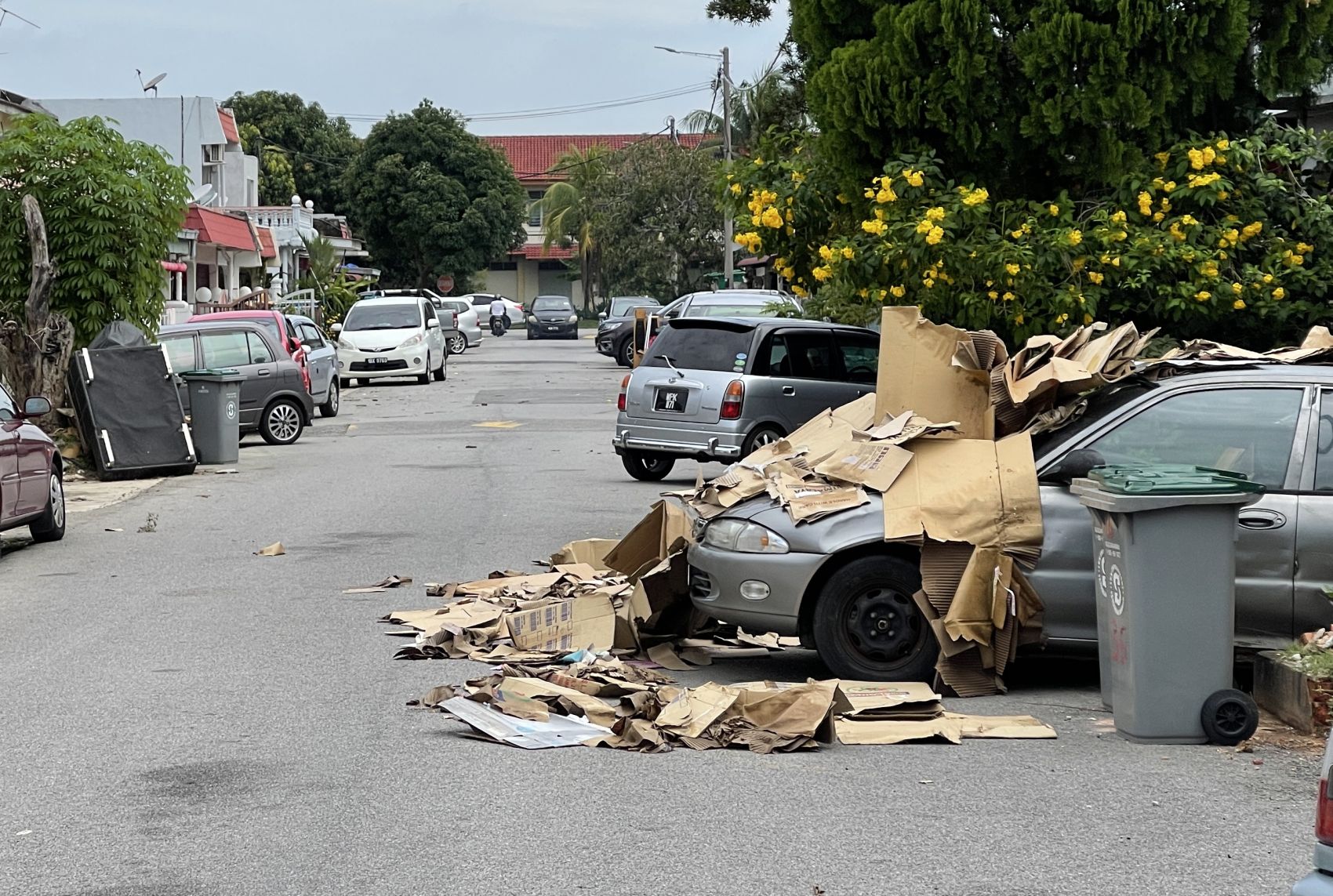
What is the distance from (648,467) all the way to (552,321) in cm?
4740

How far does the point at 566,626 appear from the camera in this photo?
898 cm

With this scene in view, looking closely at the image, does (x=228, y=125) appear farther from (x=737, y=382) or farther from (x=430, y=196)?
(x=737, y=382)

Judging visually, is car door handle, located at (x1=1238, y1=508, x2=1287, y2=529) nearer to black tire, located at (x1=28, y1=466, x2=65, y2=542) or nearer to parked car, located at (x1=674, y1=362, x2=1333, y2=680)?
parked car, located at (x1=674, y1=362, x2=1333, y2=680)

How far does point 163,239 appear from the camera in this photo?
70.1 ft

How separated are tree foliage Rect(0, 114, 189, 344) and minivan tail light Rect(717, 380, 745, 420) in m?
8.49

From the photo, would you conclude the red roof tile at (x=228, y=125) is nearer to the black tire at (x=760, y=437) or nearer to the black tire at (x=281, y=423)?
the black tire at (x=281, y=423)

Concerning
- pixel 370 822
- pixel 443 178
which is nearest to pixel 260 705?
pixel 370 822

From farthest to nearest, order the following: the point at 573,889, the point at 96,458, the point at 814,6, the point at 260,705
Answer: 1. the point at 96,458
2. the point at 814,6
3. the point at 260,705
4. the point at 573,889

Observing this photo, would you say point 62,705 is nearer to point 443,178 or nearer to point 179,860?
point 179,860

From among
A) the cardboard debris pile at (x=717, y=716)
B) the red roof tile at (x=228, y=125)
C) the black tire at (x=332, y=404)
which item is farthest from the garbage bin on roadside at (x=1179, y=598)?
the red roof tile at (x=228, y=125)

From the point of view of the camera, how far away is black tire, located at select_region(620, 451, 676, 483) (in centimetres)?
1814

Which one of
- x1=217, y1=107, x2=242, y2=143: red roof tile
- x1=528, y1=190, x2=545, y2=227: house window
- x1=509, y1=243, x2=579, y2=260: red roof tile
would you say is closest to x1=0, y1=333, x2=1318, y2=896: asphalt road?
x1=217, y1=107, x2=242, y2=143: red roof tile

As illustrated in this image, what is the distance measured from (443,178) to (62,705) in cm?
6915

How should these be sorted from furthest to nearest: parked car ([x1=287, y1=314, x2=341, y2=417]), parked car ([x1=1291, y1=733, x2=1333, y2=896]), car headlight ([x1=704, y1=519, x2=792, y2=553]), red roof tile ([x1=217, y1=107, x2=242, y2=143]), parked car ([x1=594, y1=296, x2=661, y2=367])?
red roof tile ([x1=217, y1=107, x2=242, y2=143]) < parked car ([x1=594, y1=296, x2=661, y2=367]) < parked car ([x1=287, y1=314, x2=341, y2=417]) < car headlight ([x1=704, y1=519, x2=792, y2=553]) < parked car ([x1=1291, y1=733, x2=1333, y2=896])
